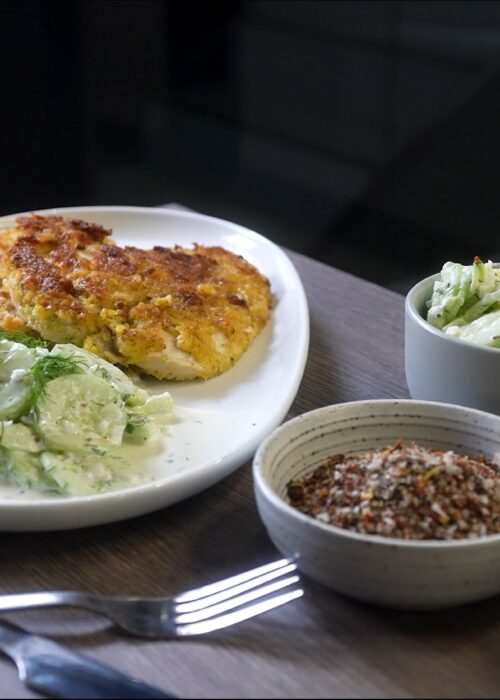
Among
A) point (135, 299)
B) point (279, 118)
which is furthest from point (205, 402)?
point (279, 118)

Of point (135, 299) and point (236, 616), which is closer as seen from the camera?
point (236, 616)

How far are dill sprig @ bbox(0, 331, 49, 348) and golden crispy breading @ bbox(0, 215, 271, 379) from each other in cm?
7

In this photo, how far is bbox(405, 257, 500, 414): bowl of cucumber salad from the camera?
6.47 ft

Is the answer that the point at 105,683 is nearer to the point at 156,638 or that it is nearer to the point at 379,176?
the point at 156,638

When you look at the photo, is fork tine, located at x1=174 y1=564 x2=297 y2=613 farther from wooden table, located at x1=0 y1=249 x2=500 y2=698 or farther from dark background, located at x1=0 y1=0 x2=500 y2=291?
dark background, located at x1=0 y1=0 x2=500 y2=291

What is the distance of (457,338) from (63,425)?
0.80 m

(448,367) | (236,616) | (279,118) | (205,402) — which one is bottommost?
(279,118)

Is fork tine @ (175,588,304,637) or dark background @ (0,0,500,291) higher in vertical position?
fork tine @ (175,588,304,637)

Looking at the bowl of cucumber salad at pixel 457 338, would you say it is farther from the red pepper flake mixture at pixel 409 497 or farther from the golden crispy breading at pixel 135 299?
the golden crispy breading at pixel 135 299

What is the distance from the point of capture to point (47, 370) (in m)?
1.94

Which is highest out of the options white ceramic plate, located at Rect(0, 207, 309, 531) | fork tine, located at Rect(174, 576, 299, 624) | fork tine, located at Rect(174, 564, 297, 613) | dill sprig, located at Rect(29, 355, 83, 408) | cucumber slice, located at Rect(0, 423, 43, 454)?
dill sprig, located at Rect(29, 355, 83, 408)

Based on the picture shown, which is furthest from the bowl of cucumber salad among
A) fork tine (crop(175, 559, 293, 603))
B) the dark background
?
the dark background

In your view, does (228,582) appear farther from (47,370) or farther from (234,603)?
(47,370)

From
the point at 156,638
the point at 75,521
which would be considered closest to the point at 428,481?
the point at 156,638
